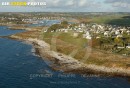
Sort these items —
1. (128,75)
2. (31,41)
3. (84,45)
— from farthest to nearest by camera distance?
(31,41) → (84,45) → (128,75)

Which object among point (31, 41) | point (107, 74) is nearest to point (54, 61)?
point (107, 74)

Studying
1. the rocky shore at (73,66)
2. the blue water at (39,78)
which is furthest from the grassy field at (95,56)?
the blue water at (39,78)

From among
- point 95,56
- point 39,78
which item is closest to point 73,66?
point 95,56

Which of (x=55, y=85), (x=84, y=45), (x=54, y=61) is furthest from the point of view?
(x=84, y=45)

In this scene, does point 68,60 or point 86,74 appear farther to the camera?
point 68,60

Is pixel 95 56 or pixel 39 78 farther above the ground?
pixel 95 56

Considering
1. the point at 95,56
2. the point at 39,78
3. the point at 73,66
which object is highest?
the point at 95,56

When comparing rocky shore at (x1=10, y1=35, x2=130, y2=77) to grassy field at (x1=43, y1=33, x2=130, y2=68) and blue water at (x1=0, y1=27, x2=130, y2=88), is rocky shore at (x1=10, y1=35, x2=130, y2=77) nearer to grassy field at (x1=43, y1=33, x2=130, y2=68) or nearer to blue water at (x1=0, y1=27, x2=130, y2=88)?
grassy field at (x1=43, y1=33, x2=130, y2=68)

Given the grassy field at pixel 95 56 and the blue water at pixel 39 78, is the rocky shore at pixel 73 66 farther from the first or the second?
the blue water at pixel 39 78

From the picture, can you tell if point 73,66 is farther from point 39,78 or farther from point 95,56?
point 39,78

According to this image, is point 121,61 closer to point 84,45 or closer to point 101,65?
point 101,65

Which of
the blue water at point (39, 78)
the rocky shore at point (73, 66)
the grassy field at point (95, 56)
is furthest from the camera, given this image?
the grassy field at point (95, 56)
